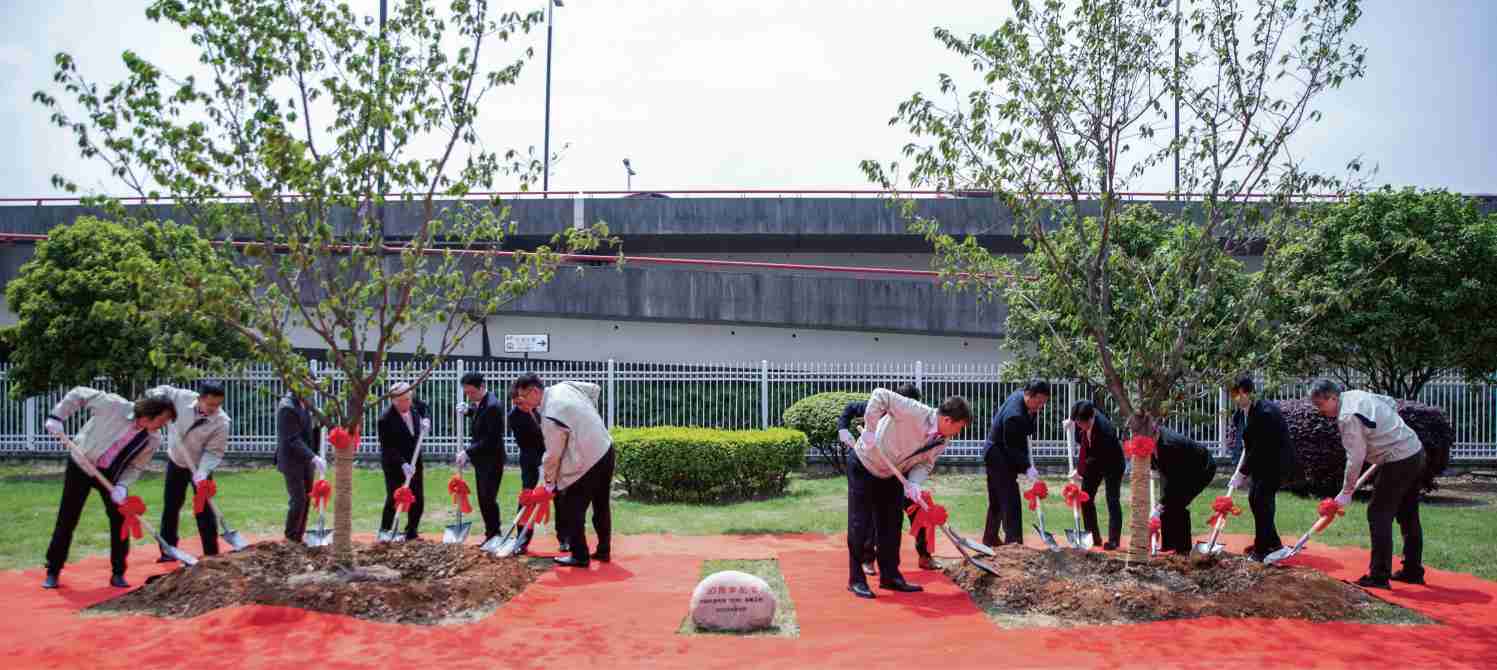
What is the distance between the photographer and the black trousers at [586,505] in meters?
8.45

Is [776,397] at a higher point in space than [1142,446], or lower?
lower

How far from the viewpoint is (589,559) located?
8.59 m

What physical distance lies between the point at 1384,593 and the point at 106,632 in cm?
819

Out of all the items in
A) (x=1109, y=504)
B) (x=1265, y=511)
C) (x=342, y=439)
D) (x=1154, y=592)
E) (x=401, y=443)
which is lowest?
(x=1154, y=592)

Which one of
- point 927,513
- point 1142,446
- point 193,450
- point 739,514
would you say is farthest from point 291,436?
point 1142,446

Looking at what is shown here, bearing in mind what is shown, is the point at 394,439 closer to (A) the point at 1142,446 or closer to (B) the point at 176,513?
(B) the point at 176,513

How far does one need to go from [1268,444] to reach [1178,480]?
2.40ft

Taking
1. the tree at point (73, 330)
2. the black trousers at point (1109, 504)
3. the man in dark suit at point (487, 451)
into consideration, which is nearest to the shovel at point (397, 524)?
the man in dark suit at point (487, 451)

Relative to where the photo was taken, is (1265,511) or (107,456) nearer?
(107,456)

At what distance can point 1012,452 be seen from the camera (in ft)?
28.8

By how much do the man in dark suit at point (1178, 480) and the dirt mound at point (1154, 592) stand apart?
35.4 inches

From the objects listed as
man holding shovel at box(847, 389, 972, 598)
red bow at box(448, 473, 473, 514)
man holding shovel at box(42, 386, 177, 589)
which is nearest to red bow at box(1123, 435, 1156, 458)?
man holding shovel at box(847, 389, 972, 598)

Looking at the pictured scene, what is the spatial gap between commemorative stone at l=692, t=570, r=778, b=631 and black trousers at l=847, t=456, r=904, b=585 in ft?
4.30

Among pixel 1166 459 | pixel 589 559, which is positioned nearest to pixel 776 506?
pixel 589 559
